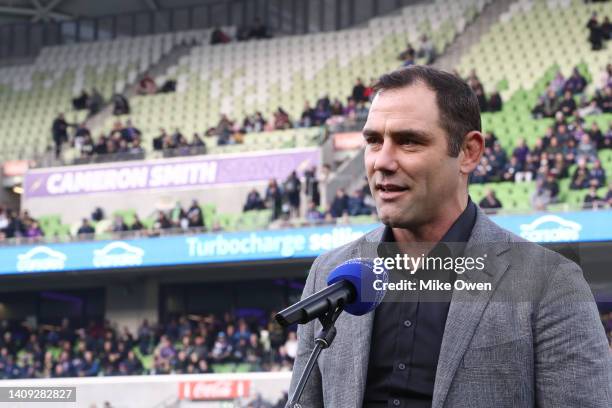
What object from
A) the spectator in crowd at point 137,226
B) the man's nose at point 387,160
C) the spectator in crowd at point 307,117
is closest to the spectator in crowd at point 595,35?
the spectator in crowd at point 307,117

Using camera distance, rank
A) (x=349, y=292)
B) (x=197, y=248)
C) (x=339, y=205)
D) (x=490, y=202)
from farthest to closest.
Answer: (x=197, y=248)
(x=339, y=205)
(x=490, y=202)
(x=349, y=292)

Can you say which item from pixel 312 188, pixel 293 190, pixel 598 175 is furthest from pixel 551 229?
pixel 293 190

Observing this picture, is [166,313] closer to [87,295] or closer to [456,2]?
[87,295]

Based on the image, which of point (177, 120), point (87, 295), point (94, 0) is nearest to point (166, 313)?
point (87, 295)

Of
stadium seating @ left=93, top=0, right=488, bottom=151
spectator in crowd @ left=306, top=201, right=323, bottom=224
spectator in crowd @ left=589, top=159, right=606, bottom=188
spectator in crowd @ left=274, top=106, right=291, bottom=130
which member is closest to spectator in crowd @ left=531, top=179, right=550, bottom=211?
spectator in crowd @ left=589, top=159, right=606, bottom=188

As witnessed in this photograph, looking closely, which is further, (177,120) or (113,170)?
(177,120)

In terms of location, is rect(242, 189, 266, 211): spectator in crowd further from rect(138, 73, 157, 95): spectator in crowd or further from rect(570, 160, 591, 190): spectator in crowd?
rect(138, 73, 157, 95): spectator in crowd

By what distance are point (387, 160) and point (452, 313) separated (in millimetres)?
396

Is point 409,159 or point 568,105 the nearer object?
point 409,159

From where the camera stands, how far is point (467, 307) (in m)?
2.48

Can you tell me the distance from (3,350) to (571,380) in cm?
1772

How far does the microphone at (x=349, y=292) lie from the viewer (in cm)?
218

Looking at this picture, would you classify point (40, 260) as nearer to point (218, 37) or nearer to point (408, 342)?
point (218, 37)

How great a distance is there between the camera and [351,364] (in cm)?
256
